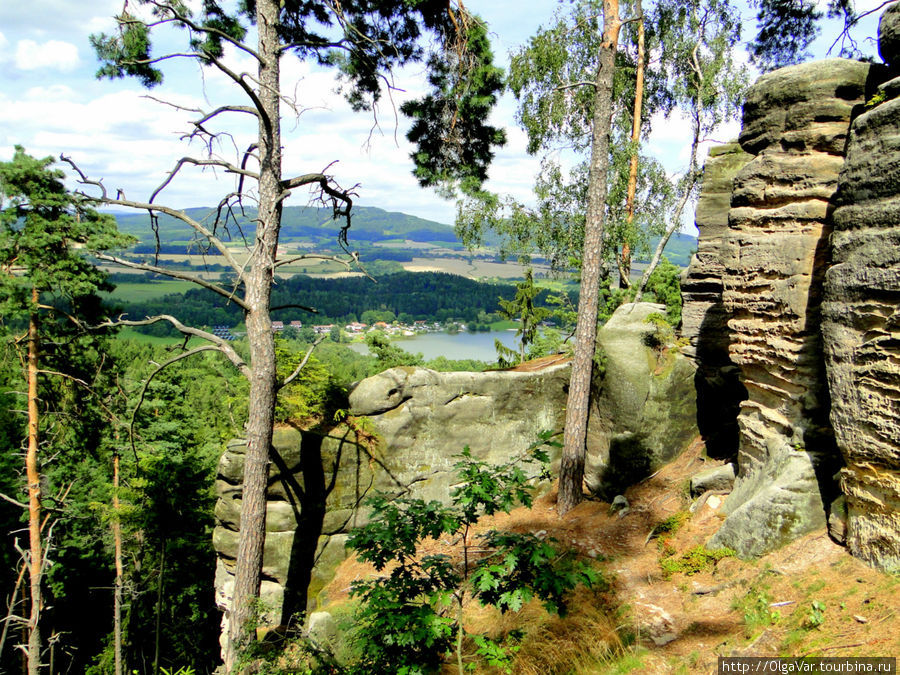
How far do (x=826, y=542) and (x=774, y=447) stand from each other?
1.29 meters

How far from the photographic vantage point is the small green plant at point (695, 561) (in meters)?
6.21

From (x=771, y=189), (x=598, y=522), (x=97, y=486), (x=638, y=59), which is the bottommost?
(x=97, y=486)

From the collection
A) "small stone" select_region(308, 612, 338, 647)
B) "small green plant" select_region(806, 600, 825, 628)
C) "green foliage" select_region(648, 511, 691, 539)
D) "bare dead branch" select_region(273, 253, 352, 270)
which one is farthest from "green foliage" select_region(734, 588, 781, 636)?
"bare dead branch" select_region(273, 253, 352, 270)

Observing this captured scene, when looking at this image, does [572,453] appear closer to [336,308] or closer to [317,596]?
[317,596]

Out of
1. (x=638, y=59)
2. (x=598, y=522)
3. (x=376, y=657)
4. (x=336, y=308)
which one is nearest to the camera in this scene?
(x=376, y=657)

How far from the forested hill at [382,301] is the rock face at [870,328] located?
4702 centimetres

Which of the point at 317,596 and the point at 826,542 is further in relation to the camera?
the point at 317,596

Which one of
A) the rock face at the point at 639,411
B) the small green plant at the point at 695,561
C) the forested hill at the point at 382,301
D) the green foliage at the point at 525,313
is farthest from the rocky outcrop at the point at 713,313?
the forested hill at the point at 382,301

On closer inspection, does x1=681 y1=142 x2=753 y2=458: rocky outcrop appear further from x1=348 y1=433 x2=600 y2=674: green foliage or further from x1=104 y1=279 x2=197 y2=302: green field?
x1=104 y1=279 x2=197 y2=302: green field

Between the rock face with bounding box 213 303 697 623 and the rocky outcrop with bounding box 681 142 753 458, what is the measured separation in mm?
308

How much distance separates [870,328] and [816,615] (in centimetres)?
264

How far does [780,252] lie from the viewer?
249 inches

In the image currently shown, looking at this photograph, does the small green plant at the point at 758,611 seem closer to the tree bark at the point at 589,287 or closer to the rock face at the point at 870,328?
the rock face at the point at 870,328

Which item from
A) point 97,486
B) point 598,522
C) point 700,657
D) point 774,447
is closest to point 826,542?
point 774,447
